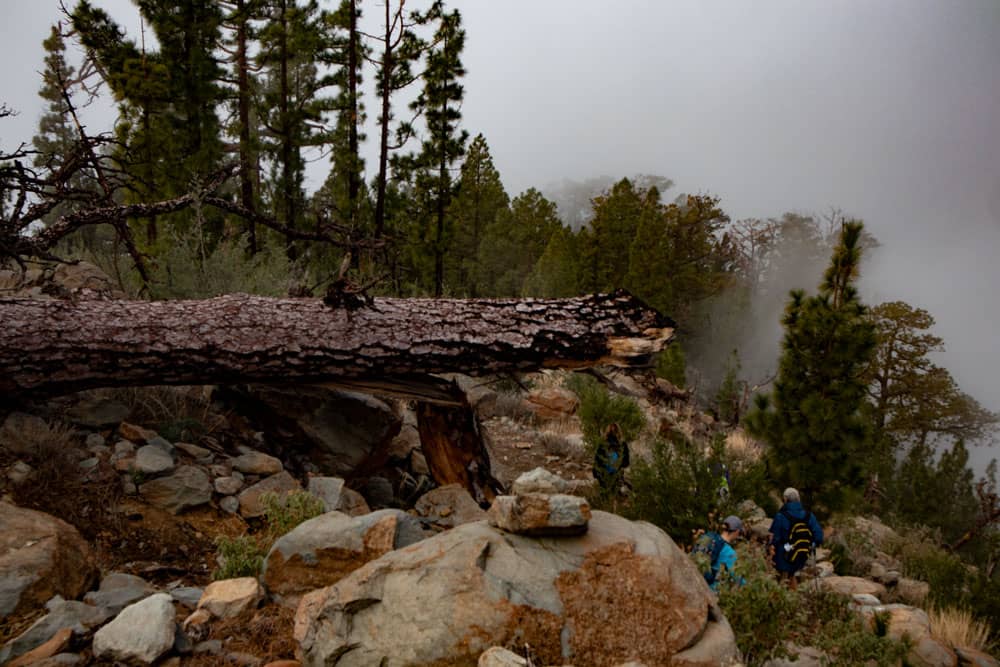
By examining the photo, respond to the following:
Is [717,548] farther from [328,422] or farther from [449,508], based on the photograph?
Answer: [328,422]

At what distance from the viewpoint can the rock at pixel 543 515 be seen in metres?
2.63

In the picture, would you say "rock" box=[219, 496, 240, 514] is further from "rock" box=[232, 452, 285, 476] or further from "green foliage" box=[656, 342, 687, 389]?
"green foliage" box=[656, 342, 687, 389]

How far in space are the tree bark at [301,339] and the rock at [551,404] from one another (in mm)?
7749

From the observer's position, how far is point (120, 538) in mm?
3570

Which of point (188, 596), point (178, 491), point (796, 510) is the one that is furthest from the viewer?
point (796, 510)

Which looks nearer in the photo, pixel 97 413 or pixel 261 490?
pixel 261 490

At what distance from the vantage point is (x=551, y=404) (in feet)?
41.6

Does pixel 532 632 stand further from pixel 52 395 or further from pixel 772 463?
pixel 772 463

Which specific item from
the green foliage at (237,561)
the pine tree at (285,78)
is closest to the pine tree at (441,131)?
the pine tree at (285,78)

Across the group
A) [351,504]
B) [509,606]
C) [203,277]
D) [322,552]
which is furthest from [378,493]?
[509,606]

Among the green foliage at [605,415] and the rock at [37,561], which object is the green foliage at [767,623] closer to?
the rock at [37,561]

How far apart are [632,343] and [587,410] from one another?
551 cm

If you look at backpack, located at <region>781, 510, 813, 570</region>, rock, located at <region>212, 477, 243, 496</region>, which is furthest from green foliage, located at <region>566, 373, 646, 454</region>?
rock, located at <region>212, 477, 243, 496</region>

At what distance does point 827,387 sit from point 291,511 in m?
7.35
